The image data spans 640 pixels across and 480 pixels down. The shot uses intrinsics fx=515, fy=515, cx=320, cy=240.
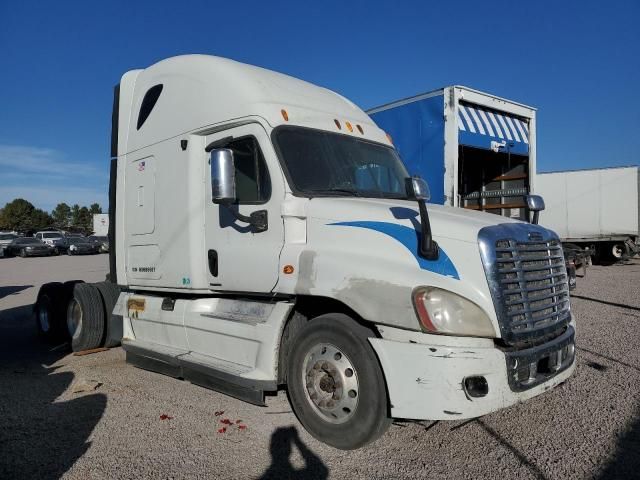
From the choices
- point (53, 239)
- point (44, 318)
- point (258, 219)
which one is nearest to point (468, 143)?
point (258, 219)

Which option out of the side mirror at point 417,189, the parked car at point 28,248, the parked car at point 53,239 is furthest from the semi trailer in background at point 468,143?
the parked car at point 53,239

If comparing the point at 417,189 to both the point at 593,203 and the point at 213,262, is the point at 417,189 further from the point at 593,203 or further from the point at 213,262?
Answer: the point at 593,203

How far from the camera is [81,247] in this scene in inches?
1551

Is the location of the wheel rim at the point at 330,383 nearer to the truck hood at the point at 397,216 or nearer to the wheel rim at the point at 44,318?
the truck hood at the point at 397,216

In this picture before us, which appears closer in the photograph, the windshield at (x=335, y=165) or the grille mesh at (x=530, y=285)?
the grille mesh at (x=530, y=285)

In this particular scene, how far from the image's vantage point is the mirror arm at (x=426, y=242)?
11.5 feet

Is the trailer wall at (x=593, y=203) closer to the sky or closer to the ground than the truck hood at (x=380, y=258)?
closer to the sky

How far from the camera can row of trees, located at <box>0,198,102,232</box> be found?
8788 centimetres

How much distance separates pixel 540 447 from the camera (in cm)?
388

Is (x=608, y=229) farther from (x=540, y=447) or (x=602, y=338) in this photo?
(x=540, y=447)

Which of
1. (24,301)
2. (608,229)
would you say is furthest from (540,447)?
(608,229)

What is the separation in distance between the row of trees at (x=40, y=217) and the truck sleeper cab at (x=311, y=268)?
84730 millimetres

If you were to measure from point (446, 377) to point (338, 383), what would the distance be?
86 centimetres

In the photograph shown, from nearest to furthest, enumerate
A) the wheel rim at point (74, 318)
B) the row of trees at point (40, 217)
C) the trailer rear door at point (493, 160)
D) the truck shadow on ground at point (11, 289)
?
the wheel rim at point (74, 318), the trailer rear door at point (493, 160), the truck shadow on ground at point (11, 289), the row of trees at point (40, 217)
